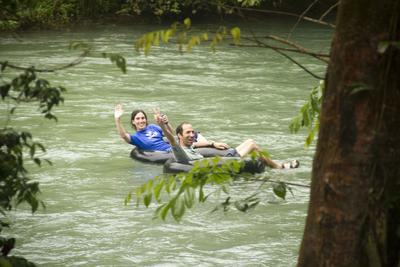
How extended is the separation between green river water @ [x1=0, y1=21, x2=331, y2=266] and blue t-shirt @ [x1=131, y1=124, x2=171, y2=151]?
0.92ft

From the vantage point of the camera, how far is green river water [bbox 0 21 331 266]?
7.75 m

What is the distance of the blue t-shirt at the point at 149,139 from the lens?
11328mm

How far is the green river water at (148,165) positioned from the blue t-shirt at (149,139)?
281mm

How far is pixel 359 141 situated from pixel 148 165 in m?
8.09

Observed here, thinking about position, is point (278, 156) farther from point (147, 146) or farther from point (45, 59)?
point (45, 59)

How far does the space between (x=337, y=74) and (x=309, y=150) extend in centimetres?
905

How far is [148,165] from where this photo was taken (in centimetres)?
1116

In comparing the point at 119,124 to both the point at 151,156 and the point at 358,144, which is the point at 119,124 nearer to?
the point at 151,156

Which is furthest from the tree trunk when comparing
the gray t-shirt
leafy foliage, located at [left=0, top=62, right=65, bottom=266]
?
the gray t-shirt

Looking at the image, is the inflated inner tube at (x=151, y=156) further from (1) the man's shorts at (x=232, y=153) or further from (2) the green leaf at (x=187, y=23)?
(2) the green leaf at (x=187, y=23)

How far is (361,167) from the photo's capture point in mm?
3188

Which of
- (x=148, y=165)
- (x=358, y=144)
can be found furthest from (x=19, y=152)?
(x=148, y=165)

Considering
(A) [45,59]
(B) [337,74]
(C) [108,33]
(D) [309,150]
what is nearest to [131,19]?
A: (C) [108,33]

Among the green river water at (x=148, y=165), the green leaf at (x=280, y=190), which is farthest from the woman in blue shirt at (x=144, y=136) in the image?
the green leaf at (x=280, y=190)
